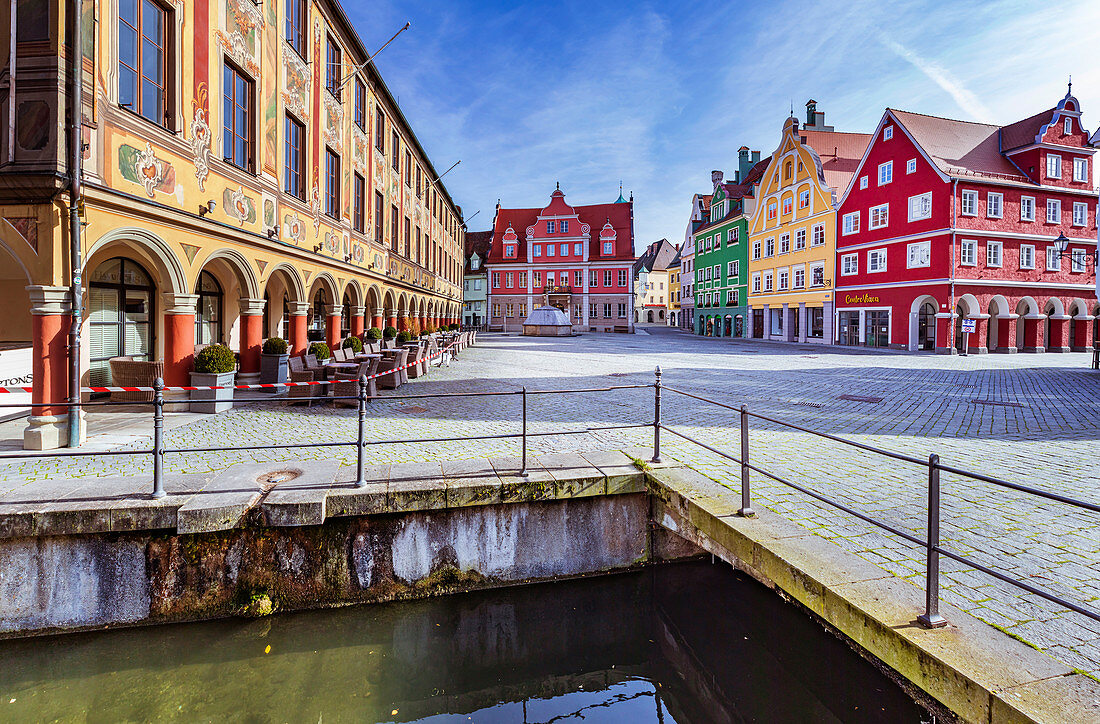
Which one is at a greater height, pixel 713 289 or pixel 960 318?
pixel 713 289

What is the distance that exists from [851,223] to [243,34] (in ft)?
120

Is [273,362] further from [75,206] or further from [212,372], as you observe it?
[75,206]

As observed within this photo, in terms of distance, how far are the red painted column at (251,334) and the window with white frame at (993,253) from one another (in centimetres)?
3530

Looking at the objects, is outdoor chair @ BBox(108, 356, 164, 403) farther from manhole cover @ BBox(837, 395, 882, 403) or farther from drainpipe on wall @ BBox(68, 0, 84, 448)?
manhole cover @ BBox(837, 395, 882, 403)

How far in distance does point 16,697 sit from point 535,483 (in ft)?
13.3

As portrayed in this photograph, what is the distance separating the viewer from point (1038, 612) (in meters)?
3.45

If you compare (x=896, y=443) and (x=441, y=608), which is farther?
(x=896, y=443)

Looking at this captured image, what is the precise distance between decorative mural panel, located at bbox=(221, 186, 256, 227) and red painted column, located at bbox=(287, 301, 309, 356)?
9.55 ft

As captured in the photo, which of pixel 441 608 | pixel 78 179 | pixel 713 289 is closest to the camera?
pixel 441 608

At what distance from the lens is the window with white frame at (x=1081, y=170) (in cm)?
3228

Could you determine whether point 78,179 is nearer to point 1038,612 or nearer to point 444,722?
point 444,722

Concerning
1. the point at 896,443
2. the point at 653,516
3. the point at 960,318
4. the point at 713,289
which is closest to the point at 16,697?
the point at 653,516

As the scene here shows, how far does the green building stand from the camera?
51.9 meters

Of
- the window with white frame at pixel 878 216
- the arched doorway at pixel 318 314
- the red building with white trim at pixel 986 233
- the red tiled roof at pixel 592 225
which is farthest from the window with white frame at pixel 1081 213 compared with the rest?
the arched doorway at pixel 318 314
